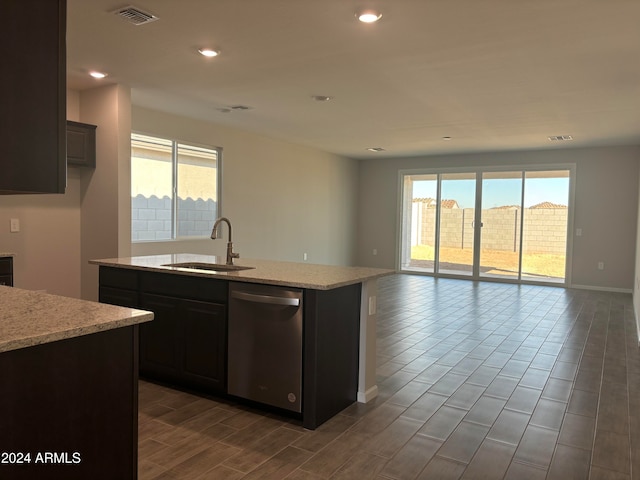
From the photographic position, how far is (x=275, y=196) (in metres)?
7.96

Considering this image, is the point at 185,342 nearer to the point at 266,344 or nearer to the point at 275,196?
the point at 266,344

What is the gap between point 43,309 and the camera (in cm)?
167

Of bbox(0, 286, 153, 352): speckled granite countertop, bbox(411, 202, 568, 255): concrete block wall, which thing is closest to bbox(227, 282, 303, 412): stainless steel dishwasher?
bbox(0, 286, 153, 352): speckled granite countertop

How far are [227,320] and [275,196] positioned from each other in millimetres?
5134

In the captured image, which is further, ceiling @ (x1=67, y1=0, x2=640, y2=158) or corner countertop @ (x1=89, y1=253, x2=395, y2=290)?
ceiling @ (x1=67, y1=0, x2=640, y2=158)

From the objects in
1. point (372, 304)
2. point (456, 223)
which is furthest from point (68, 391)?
point (456, 223)

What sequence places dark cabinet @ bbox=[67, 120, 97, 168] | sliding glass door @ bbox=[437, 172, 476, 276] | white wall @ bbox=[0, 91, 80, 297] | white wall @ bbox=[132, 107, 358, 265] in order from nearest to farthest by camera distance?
white wall @ bbox=[0, 91, 80, 297]
dark cabinet @ bbox=[67, 120, 97, 168]
white wall @ bbox=[132, 107, 358, 265]
sliding glass door @ bbox=[437, 172, 476, 276]

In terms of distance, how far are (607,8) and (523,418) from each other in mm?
2510

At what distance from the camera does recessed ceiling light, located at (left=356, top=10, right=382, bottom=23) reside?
9.43 feet

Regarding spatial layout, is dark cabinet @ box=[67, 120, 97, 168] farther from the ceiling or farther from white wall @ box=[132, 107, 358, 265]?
white wall @ box=[132, 107, 358, 265]

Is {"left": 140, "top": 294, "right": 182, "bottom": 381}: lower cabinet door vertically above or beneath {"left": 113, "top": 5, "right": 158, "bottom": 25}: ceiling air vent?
beneath

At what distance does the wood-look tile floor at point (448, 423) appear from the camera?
7.52ft

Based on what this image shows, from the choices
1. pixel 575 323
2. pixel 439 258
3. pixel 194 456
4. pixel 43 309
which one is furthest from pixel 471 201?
pixel 43 309

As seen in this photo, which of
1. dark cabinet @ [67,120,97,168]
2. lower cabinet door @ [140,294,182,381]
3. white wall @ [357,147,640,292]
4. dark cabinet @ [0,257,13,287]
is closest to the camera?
lower cabinet door @ [140,294,182,381]
